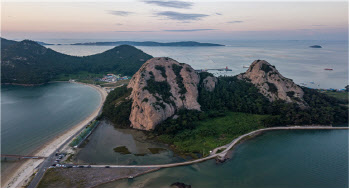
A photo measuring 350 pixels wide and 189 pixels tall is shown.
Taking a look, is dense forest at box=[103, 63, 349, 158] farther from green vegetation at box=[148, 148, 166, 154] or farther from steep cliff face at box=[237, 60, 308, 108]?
green vegetation at box=[148, 148, 166, 154]

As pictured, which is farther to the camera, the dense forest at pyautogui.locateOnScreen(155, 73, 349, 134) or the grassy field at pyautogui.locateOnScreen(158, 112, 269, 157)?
the dense forest at pyautogui.locateOnScreen(155, 73, 349, 134)

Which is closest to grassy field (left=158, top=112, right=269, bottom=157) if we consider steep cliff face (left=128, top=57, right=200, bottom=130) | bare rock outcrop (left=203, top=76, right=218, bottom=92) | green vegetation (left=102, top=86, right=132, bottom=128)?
steep cliff face (left=128, top=57, right=200, bottom=130)

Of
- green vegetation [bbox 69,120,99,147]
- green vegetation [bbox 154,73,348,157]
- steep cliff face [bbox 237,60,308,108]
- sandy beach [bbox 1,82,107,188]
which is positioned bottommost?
sandy beach [bbox 1,82,107,188]

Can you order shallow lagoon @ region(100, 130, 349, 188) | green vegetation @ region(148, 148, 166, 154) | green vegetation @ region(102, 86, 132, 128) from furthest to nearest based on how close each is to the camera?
green vegetation @ region(102, 86, 132, 128) → green vegetation @ region(148, 148, 166, 154) → shallow lagoon @ region(100, 130, 349, 188)

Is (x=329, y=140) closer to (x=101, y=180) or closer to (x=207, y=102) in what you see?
(x=207, y=102)

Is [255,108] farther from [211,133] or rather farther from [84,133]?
[84,133]

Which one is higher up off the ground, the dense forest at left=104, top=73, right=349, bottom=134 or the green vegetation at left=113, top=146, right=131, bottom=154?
the dense forest at left=104, top=73, right=349, bottom=134

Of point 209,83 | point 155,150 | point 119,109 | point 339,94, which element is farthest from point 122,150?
point 339,94

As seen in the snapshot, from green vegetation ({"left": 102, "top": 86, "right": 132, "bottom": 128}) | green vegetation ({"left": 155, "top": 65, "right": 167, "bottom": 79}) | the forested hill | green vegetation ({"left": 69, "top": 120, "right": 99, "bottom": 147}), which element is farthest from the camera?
the forested hill
